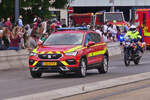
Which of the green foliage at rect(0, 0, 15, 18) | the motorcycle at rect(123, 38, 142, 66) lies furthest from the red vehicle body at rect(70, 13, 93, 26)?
the motorcycle at rect(123, 38, 142, 66)

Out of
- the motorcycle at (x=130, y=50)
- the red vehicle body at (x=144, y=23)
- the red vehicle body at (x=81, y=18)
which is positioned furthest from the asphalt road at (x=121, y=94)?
the red vehicle body at (x=81, y=18)

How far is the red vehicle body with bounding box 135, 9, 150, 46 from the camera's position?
122 feet

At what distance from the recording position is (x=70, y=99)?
40.5 ft

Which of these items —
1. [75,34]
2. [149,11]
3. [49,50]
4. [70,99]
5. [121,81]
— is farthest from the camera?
[149,11]

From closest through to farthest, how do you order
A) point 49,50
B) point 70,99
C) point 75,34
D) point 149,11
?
point 70,99 → point 49,50 → point 75,34 → point 149,11

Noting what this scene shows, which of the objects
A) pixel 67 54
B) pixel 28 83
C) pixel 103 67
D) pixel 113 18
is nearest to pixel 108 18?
pixel 113 18

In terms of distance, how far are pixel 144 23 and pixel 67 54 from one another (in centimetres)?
2060

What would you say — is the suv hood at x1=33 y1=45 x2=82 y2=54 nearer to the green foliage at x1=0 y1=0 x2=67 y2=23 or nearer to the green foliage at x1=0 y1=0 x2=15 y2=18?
the green foliage at x1=0 y1=0 x2=15 y2=18

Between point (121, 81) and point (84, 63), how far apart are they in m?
2.29

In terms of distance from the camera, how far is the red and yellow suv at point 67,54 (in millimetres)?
17672

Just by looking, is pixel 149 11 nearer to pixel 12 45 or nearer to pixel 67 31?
pixel 12 45

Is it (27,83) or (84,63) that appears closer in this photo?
(27,83)

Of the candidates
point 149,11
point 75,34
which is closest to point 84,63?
point 75,34

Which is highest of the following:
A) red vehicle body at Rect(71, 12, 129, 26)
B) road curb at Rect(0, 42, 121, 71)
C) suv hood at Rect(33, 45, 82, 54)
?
suv hood at Rect(33, 45, 82, 54)
